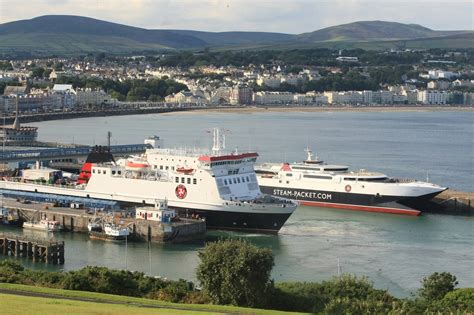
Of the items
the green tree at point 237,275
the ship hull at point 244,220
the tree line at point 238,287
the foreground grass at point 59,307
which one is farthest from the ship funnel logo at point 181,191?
the foreground grass at point 59,307

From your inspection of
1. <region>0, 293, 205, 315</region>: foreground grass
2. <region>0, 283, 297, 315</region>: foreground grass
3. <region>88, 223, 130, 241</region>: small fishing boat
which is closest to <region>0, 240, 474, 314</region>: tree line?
<region>0, 283, 297, 315</region>: foreground grass

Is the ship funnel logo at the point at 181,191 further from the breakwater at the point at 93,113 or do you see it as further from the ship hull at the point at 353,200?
the breakwater at the point at 93,113

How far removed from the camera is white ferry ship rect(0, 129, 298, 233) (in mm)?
21422

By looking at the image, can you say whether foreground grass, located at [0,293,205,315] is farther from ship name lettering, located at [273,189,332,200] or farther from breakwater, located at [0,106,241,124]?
breakwater, located at [0,106,241,124]

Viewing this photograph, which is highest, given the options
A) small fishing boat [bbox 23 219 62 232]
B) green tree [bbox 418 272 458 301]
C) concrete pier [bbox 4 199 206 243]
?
green tree [bbox 418 272 458 301]

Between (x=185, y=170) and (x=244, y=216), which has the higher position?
(x=185, y=170)

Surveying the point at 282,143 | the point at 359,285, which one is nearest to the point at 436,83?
the point at 282,143

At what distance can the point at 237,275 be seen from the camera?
1310cm

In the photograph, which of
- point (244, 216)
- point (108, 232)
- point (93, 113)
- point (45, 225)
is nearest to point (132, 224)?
point (108, 232)

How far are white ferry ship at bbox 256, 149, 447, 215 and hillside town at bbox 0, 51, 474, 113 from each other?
38.9 m

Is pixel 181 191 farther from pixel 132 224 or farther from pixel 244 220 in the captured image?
pixel 132 224

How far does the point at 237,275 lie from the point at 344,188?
46.2ft

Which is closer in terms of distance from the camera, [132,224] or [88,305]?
[88,305]

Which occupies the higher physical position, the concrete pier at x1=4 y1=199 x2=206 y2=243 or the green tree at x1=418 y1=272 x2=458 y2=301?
the green tree at x1=418 y1=272 x2=458 y2=301
